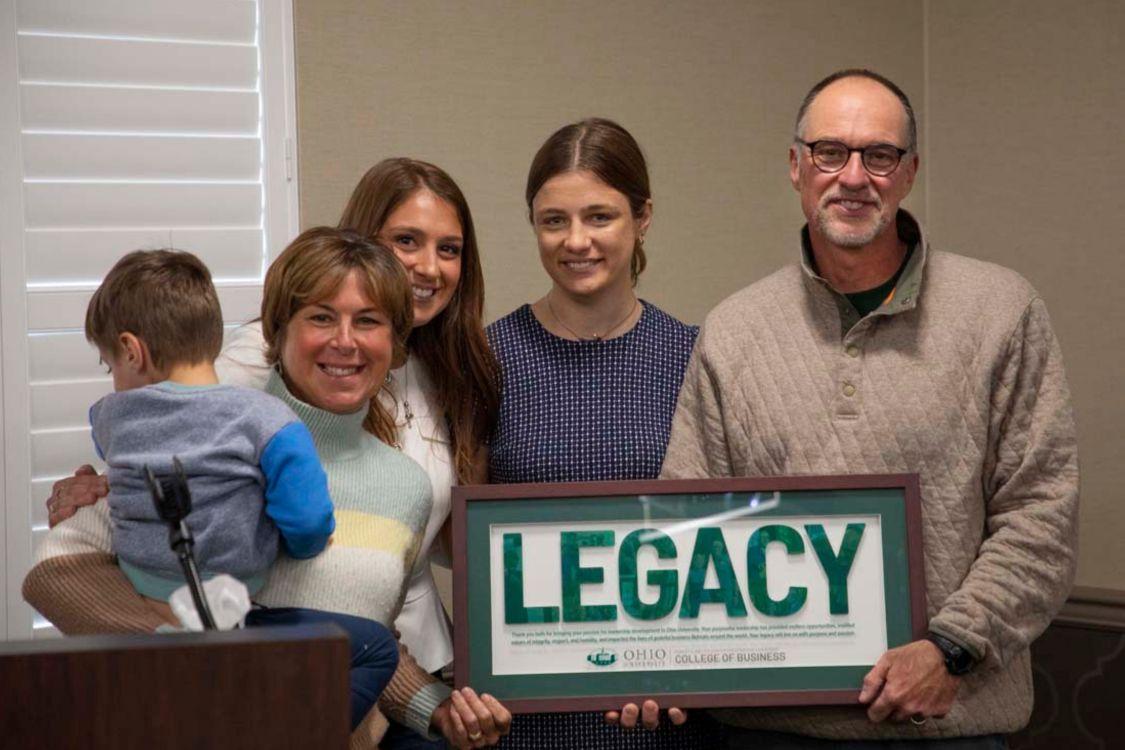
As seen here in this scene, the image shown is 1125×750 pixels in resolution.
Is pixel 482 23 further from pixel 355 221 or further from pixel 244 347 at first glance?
pixel 244 347

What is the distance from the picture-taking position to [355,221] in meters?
2.05

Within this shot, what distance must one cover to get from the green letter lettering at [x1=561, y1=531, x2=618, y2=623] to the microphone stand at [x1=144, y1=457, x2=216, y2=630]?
27.6 inches

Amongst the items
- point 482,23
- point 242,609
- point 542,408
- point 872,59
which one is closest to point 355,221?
point 542,408

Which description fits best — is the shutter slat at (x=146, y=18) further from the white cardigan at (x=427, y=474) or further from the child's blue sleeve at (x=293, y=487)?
the child's blue sleeve at (x=293, y=487)

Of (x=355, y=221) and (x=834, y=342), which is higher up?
(x=355, y=221)

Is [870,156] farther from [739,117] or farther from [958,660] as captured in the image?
[739,117]

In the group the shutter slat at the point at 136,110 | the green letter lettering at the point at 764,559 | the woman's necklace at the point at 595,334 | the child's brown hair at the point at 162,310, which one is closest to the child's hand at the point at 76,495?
the child's brown hair at the point at 162,310

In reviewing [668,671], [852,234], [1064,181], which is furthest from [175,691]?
[1064,181]

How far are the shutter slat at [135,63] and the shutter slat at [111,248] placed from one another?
13.0 inches

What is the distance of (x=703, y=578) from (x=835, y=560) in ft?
0.60

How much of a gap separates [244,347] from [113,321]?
0.25 metres

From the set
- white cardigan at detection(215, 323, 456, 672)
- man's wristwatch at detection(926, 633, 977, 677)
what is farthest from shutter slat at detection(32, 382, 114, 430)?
man's wristwatch at detection(926, 633, 977, 677)

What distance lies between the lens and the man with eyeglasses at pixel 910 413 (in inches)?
65.8

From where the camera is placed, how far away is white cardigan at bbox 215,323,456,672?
196 cm
